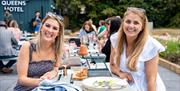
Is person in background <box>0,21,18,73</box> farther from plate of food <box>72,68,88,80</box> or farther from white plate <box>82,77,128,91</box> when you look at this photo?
white plate <box>82,77,128,91</box>

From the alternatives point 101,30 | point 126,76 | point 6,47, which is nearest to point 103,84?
point 126,76

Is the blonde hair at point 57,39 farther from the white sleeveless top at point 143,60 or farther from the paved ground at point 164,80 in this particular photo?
the paved ground at point 164,80

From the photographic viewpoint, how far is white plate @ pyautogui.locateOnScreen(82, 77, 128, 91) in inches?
131

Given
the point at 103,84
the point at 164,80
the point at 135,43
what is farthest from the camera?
the point at 164,80

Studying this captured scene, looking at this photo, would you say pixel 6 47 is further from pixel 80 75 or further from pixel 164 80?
pixel 80 75

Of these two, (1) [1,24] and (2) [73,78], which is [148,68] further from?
(1) [1,24]

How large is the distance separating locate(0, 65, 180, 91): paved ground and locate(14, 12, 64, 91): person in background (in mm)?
5274

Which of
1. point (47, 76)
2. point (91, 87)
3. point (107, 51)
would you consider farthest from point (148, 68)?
point (107, 51)

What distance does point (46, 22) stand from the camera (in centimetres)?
393

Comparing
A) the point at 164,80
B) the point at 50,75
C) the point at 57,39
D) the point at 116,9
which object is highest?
the point at 57,39

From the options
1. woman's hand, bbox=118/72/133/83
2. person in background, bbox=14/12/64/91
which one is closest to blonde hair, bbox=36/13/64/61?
person in background, bbox=14/12/64/91

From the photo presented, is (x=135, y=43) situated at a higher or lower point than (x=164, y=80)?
higher

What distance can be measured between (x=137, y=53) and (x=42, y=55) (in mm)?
885

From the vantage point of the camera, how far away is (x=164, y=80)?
34.5 feet
